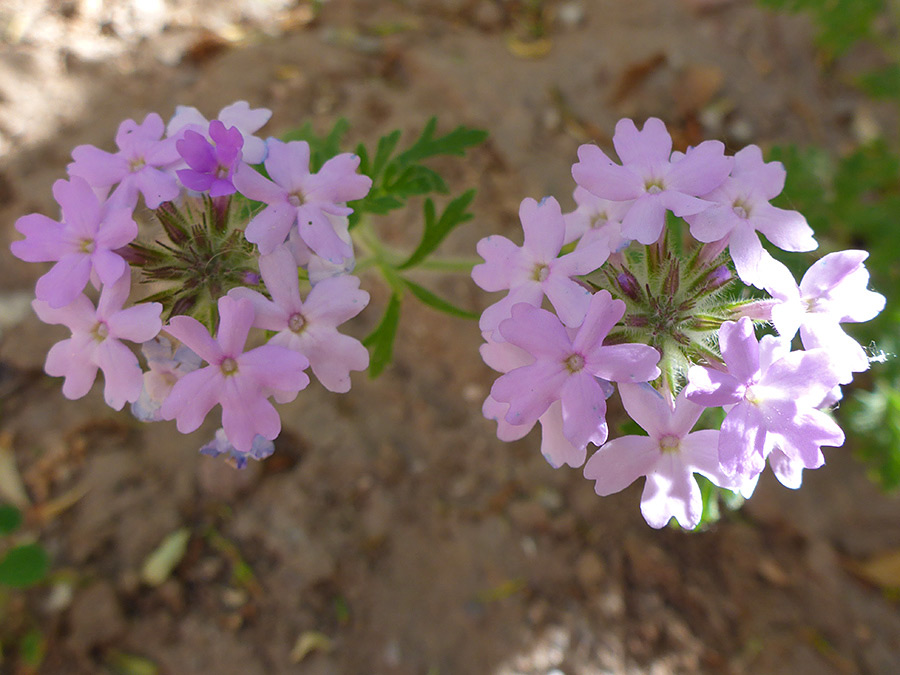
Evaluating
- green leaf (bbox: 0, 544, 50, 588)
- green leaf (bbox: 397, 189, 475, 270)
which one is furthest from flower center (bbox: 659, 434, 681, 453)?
green leaf (bbox: 0, 544, 50, 588)

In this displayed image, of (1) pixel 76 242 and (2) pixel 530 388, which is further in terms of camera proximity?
(1) pixel 76 242

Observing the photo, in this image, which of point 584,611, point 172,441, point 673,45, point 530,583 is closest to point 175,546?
point 172,441

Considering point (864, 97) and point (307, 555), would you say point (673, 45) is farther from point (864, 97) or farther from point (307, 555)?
point (307, 555)

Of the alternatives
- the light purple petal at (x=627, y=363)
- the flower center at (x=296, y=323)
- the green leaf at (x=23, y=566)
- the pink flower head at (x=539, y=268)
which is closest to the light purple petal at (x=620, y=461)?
the light purple petal at (x=627, y=363)

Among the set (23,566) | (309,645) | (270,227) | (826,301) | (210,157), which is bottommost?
(309,645)

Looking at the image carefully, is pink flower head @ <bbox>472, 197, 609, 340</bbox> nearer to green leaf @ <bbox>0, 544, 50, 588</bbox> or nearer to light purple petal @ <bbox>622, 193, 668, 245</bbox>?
light purple petal @ <bbox>622, 193, 668, 245</bbox>

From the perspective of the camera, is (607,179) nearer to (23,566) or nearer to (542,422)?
(542,422)

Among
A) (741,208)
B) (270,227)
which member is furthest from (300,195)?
(741,208)
